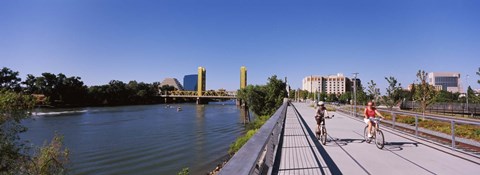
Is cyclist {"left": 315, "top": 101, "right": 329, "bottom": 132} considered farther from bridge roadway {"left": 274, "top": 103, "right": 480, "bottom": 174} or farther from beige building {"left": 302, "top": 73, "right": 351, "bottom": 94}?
beige building {"left": 302, "top": 73, "right": 351, "bottom": 94}

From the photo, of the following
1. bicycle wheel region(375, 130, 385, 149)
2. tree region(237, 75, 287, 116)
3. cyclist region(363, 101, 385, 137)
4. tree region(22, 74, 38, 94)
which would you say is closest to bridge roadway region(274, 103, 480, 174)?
bicycle wheel region(375, 130, 385, 149)

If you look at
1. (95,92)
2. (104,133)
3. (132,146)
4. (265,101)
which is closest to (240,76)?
(95,92)

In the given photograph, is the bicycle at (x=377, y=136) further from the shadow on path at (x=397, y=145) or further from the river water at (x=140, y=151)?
the river water at (x=140, y=151)

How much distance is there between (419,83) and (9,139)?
28239 mm

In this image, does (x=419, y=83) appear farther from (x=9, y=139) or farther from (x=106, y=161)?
(x=9, y=139)

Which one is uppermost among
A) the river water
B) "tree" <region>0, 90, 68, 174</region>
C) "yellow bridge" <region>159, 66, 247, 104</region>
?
"yellow bridge" <region>159, 66, 247, 104</region>

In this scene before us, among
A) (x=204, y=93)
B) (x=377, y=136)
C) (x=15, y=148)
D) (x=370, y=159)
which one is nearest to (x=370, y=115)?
(x=377, y=136)

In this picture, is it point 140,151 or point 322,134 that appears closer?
point 322,134

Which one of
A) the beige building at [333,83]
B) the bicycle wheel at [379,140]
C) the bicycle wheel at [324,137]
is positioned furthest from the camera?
the beige building at [333,83]

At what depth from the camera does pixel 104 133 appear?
34500 mm

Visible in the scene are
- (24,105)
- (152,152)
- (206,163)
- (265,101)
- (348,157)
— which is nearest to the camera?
(348,157)

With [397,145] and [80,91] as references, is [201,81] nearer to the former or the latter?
[80,91]

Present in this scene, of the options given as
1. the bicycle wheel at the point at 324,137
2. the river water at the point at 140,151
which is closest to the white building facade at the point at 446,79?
the river water at the point at 140,151

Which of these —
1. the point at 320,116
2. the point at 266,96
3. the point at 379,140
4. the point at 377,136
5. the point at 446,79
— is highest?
the point at 446,79
